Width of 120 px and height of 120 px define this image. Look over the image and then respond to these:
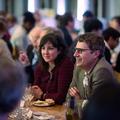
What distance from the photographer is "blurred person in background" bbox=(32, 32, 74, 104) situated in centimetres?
349

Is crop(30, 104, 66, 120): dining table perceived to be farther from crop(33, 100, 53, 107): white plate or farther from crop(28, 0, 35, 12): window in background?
crop(28, 0, 35, 12): window in background

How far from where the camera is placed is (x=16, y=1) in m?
12.8

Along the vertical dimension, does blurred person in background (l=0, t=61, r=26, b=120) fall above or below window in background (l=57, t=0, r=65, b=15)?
above

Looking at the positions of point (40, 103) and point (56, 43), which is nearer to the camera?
point (40, 103)

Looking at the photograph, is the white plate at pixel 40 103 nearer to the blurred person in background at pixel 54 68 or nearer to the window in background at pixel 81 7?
the blurred person in background at pixel 54 68

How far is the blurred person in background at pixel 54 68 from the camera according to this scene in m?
3.49

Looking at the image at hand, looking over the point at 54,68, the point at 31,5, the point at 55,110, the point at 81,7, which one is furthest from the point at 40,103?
the point at 31,5

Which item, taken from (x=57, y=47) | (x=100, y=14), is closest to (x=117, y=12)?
(x=100, y=14)

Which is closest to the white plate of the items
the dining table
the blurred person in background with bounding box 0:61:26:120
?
the dining table

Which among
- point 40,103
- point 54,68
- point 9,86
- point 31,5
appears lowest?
point 40,103

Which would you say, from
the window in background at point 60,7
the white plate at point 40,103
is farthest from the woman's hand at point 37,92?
the window in background at point 60,7

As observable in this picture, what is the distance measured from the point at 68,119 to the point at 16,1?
10613 millimetres

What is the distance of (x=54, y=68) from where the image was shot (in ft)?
11.8

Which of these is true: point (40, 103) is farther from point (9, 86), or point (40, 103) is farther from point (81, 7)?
point (81, 7)
